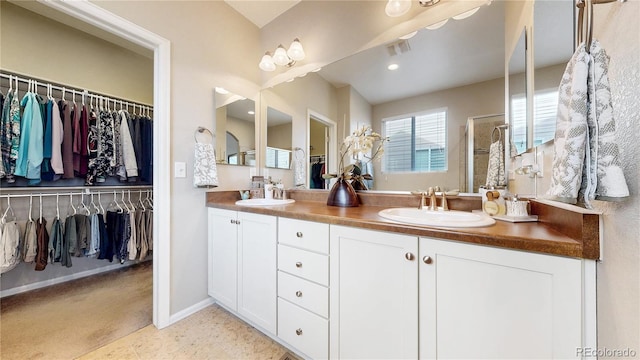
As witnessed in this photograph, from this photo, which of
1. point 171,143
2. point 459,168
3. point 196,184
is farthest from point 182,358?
point 459,168

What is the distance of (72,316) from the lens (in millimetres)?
1667

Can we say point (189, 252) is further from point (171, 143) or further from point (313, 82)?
point (313, 82)

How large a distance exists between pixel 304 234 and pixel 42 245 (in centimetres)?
244

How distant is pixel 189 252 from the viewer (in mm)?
1722

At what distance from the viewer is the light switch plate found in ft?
5.38

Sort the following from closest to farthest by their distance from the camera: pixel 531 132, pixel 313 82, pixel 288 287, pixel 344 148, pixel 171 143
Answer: pixel 531 132
pixel 288 287
pixel 171 143
pixel 344 148
pixel 313 82

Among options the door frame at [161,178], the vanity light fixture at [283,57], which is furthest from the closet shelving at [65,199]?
the vanity light fixture at [283,57]

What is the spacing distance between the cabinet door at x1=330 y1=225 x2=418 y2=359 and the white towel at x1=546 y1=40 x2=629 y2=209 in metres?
0.48

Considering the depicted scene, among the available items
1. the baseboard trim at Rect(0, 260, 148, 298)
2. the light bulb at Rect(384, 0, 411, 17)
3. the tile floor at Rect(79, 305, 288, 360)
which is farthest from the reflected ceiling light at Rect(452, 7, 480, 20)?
the baseboard trim at Rect(0, 260, 148, 298)

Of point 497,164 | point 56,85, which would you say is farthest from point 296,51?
point 56,85

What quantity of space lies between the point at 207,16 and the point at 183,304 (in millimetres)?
2327

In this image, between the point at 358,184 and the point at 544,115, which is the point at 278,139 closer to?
the point at 358,184

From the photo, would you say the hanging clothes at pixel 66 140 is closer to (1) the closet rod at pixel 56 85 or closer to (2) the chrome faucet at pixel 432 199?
(1) the closet rod at pixel 56 85

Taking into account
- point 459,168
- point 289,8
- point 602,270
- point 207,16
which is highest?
point 289,8
